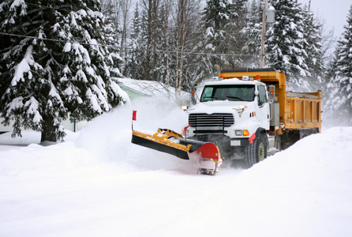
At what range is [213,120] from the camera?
8.76 m

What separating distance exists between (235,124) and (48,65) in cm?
866

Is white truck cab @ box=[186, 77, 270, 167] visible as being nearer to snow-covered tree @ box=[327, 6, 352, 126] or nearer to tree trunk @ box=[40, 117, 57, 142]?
tree trunk @ box=[40, 117, 57, 142]

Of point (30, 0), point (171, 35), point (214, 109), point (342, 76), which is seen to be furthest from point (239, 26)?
point (214, 109)

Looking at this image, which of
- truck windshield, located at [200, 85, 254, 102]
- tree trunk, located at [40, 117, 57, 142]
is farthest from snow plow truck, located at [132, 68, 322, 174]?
tree trunk, located at [40, 117, 57, 142]

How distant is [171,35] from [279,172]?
1921cm

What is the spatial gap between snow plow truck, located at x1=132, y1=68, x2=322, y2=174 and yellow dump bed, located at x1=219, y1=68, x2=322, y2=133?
3 cm

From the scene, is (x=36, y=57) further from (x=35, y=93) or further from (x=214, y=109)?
(x=214, y=109)

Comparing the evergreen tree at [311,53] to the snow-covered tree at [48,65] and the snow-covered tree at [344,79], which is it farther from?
the snow-covered tree at [48,65]

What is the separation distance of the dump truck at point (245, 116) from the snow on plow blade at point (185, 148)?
0.75 meters

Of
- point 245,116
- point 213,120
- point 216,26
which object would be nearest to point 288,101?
point 245,116

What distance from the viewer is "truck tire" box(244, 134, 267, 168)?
28.5 feet

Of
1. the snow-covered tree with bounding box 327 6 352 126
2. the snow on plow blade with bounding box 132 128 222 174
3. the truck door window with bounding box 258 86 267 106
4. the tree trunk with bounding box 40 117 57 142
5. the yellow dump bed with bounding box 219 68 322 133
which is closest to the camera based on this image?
the snow on plow blade with bounding box 132 128 222 174

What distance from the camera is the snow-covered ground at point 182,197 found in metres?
3.77

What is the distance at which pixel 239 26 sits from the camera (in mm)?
37375
